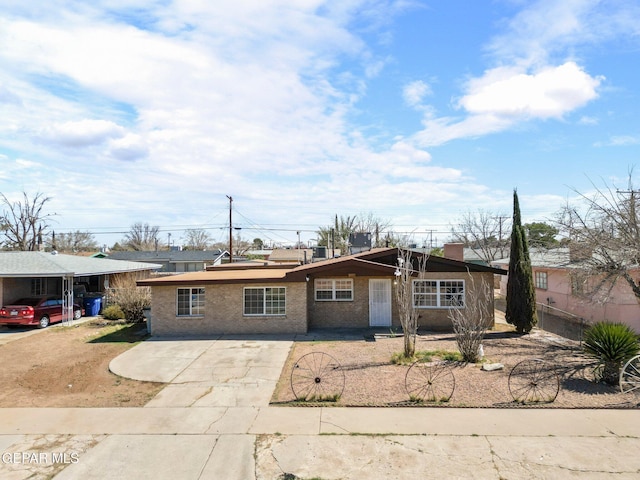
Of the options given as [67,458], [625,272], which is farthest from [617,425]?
[67,458]

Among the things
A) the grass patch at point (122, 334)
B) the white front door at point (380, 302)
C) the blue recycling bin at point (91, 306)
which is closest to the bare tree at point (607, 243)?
the white front door at point (380, 302)

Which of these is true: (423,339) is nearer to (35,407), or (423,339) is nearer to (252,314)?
(252,314)

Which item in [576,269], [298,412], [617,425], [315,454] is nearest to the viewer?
[315,454]

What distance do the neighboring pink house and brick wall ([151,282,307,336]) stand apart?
10427 mm

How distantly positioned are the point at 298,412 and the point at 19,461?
5085 mm

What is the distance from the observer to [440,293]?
19.0m

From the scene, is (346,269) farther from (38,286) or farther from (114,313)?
(38,286)

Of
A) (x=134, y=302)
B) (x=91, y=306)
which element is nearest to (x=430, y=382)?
(x=134, y=302)

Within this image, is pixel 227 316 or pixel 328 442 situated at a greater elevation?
pixel 227 316

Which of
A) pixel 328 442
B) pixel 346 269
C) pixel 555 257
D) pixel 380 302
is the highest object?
pixel 555 257

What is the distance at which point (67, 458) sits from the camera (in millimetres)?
7348

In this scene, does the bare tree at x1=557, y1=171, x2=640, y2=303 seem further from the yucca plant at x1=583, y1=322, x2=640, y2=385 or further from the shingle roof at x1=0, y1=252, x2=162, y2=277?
the shingle roof at x1=0, y1=252, x2=162, y2=277

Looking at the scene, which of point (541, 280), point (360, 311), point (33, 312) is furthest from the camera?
point (541, 280)

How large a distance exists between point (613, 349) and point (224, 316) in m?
13.7
